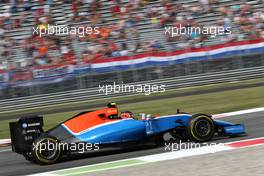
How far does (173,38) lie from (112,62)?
109 inches

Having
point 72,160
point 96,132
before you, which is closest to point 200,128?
point 96,132

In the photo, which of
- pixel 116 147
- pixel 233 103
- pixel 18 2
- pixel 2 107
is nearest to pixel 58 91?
pixel 2 107

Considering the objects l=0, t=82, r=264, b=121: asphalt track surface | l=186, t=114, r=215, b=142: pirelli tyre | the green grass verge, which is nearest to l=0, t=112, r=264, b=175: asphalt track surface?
l=186, t=114, r=215, b=142: pirelli tyre

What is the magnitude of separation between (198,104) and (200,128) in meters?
6.36

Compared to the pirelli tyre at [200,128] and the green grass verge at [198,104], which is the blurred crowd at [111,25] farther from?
the pirelli tyre at [200,128]

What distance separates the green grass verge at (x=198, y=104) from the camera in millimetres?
13677

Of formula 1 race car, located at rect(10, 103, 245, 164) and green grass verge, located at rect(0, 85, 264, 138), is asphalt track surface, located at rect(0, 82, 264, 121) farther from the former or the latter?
formula 1 race car, located at rect(10, 103, 245, 164)

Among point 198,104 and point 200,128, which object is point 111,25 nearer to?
point 198,104

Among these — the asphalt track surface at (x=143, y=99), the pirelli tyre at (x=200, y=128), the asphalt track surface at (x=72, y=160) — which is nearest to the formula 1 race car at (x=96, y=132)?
the pirelli tyre at (x=200, y=128)

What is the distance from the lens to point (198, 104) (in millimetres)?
14766

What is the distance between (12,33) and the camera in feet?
62.6

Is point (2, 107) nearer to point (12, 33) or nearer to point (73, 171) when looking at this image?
point (12, 33)

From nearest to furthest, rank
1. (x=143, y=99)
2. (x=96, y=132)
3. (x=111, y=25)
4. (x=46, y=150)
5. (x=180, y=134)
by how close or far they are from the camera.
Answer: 1. (x=46, y=150)
2. (x=96, y=132)
3. (x=180, y=134)
4. (x=143, y=99)
5. (x=111, y=25)

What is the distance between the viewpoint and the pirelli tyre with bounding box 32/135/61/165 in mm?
7961
